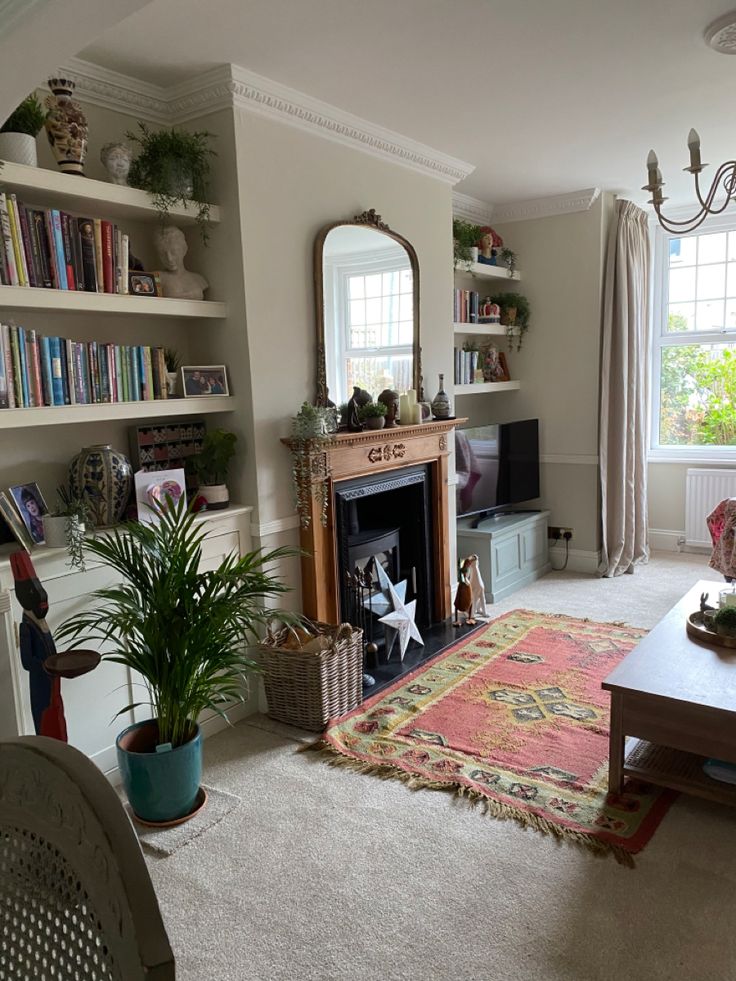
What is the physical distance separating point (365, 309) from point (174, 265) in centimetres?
101

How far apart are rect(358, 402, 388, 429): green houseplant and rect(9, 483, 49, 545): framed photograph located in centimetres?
153

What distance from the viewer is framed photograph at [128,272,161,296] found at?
2.82 metres

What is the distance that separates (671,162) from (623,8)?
2.11 metres

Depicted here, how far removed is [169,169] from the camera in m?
2.76

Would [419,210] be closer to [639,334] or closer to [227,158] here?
[227,158]

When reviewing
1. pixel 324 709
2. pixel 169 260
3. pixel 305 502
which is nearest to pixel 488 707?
pixel 324 709

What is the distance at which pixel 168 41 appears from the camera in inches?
99.8

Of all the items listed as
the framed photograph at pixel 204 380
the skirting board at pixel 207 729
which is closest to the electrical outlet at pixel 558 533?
the skirting board at pixel 207 729

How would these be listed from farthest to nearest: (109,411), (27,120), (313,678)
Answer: (313,678) < (109,411) < (27,120)

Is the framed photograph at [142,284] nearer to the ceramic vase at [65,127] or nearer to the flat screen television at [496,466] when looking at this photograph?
the ceramic vase at [65,127]

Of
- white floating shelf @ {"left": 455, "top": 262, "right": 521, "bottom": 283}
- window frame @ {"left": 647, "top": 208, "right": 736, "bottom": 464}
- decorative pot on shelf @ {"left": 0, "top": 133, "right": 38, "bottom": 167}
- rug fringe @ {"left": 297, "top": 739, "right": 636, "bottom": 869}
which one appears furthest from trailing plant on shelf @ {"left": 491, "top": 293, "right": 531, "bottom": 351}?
decorative pot on shelf @ {"left": 0, "top": 133, "right": 38, "bottom": 167}

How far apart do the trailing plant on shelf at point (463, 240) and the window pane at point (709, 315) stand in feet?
6.20

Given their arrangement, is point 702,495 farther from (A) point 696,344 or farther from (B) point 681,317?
(B) point 681,317

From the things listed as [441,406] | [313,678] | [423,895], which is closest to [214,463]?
[313,678]
